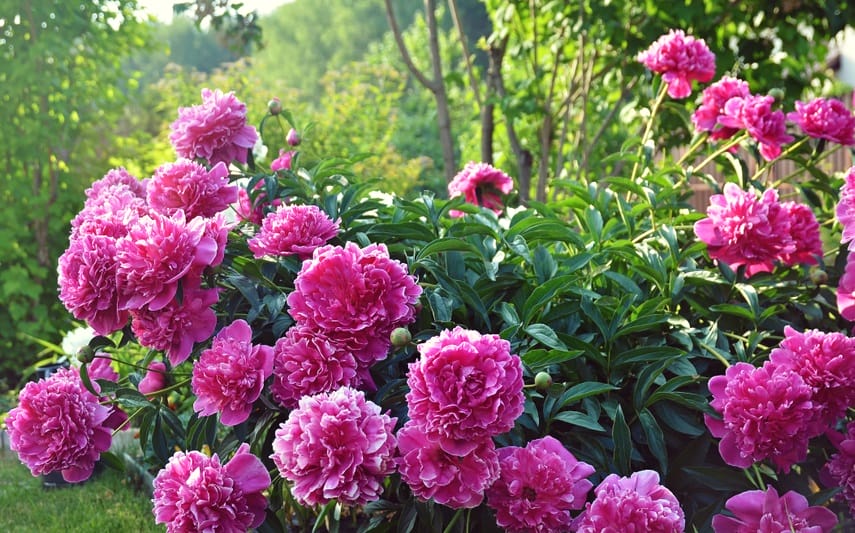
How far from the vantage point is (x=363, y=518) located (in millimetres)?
1677

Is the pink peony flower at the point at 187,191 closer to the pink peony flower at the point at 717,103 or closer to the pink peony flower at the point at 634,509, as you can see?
the pink peony flower at the point at 634,509

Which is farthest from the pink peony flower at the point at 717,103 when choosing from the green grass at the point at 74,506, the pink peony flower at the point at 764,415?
the green grass at the point at 74,506

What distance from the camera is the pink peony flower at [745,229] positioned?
5.16ft

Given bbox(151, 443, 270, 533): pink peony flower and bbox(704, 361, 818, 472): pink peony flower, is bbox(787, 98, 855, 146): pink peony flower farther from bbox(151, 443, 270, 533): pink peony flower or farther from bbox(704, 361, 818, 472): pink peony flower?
bbox(151, 443, 270, 533): pink peony flower

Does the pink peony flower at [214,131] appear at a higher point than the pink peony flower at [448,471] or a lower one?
higher

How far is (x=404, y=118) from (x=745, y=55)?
10.2 metres

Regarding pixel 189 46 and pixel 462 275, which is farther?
pixel 189 46

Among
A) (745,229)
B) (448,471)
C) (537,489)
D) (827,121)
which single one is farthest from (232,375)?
(827,121)

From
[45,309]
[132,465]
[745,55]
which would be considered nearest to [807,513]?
[132,465]

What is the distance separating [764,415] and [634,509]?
274 millimetres

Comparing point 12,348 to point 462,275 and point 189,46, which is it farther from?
point 189,46

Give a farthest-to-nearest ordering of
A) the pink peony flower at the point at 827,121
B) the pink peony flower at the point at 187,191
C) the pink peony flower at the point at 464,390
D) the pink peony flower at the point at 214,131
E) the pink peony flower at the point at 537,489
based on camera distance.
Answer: the pink peony flower at the point at 827,121 < the pink peony flower at the point at 214,131 < the pink peony flower at the point at 187,191 < the pink peony flower at the point at 537,489 < the pink peony flower at the point at 464,390

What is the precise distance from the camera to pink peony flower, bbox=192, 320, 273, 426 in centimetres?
125

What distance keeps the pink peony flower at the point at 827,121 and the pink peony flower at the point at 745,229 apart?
35cm
